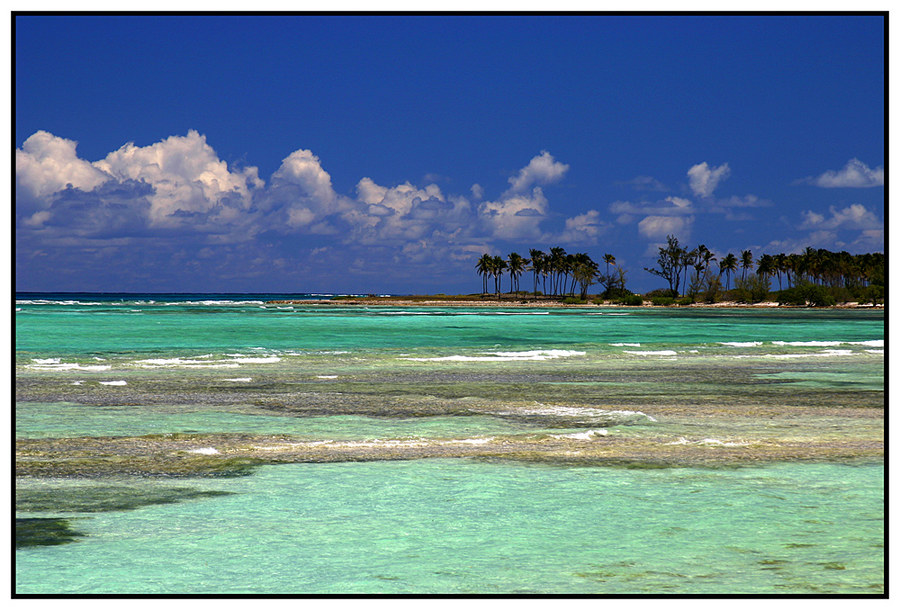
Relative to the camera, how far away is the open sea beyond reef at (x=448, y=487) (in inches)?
231

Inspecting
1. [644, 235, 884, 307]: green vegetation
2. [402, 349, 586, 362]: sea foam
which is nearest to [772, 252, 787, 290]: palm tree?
[644, 235, 884, 307]: green vegetation

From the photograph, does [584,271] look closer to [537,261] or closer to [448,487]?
[537,261]

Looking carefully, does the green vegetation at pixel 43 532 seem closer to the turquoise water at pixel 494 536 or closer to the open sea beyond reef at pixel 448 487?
the open sea beyond reef at pixel 448 487

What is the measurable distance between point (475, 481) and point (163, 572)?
3.70 m

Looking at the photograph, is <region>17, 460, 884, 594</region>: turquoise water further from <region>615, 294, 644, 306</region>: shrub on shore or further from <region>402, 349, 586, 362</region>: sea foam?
<region>615, 294, 644, 306</region>: shrub on shore

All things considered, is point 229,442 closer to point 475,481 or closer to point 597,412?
point 475,481

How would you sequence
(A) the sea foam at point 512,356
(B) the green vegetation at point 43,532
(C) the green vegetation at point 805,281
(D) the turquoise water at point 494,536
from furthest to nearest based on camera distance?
(C) the green vegetation at point 805,281 < (A) the sea foam at point 512,356 < (B) the green vegetation at point 43,532 < (D) the turquoise water at point 494,536

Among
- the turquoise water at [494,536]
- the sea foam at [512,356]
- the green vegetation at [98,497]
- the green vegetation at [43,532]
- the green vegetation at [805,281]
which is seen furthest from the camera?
the green vegetation at [805,281]

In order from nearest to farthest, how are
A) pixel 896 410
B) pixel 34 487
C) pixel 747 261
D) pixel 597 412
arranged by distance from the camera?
pixel 896 410 < pixel 34 487 < pixel 597 412 < pixel 747 261

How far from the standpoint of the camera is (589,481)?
8.65m

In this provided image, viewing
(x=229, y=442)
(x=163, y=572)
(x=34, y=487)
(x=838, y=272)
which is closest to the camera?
(x=163, y=572)

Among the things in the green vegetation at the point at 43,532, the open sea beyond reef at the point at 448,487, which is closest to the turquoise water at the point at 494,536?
the open sea beyond reef at the point at 448,487

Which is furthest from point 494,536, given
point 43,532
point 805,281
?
point 805,281
